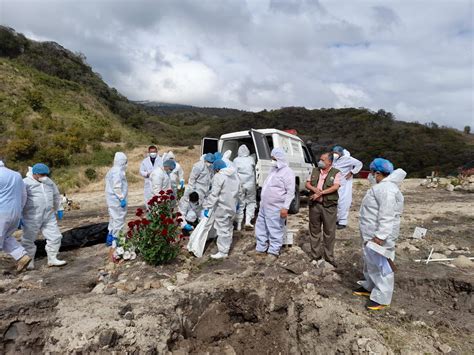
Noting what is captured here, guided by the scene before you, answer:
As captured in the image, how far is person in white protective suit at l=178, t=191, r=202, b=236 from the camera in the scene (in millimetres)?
6486

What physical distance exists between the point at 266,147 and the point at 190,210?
6.77ft

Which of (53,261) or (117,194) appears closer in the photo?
(53,261)

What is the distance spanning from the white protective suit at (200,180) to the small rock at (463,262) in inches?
169

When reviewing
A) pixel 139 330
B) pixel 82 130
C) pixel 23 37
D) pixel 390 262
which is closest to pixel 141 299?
pixel 139 330

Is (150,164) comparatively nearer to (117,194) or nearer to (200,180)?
(200,180)

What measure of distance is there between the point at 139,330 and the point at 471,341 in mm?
3241

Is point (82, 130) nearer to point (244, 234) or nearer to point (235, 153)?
point (235, 153)

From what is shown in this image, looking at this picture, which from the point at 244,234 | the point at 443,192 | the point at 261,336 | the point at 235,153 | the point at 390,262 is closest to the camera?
the point at 390,262

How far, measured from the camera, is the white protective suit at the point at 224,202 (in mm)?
5195

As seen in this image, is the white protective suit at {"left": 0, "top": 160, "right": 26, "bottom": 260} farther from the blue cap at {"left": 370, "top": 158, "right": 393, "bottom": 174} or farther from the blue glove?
the blue cap at {"left": 370, "top": 158, "right": 393, "bottom": 174}

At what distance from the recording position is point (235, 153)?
26.4ft

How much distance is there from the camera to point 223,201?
17.1 feet

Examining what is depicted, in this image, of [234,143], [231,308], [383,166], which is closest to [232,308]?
[231,308]

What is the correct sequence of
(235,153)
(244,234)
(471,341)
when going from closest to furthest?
(471,341), (244,234), (235,153)
